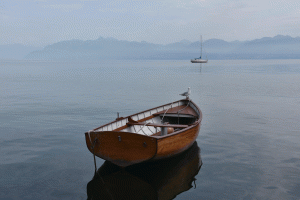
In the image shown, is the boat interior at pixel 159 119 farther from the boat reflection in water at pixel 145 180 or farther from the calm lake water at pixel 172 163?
the boat reflection in water at pixel 145 180

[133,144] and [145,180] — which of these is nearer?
[133,144]

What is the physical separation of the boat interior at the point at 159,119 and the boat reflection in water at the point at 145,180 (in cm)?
182

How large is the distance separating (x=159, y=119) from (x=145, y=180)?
6092 millimetres

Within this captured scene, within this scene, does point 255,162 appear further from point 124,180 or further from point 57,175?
point 57,175

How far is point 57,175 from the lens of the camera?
38.4 ft

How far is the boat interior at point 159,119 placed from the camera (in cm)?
1402

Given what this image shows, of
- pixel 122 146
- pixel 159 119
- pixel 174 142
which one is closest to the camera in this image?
pixel 122 146

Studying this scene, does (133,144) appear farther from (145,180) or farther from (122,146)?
(145,180)

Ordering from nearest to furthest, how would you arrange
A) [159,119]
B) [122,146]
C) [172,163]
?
[122,146], [172,163], [159,119]

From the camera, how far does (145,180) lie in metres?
11.4

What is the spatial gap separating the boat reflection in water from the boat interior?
1.82 m

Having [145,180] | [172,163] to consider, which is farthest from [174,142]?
[145,180]

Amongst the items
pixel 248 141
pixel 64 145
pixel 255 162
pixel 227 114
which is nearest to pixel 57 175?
pixel 64 145

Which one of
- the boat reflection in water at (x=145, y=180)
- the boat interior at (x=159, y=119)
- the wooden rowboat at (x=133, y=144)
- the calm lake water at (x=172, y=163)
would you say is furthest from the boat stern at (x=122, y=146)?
the boat interior at (x=159, y=119)
